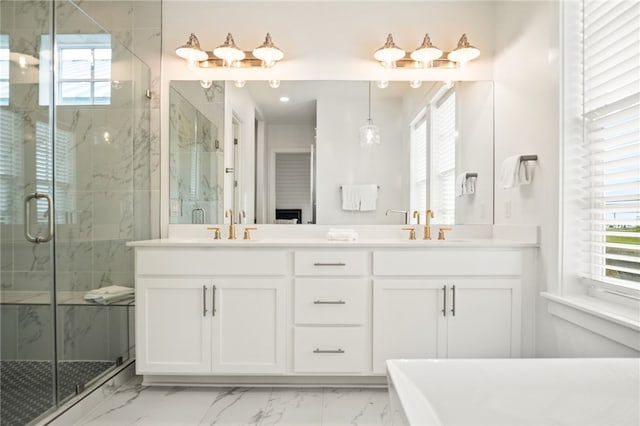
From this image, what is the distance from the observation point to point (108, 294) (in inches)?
90.8

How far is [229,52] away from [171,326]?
1.81 meters

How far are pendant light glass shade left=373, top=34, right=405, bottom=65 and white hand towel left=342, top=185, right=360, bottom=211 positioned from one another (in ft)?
2.95

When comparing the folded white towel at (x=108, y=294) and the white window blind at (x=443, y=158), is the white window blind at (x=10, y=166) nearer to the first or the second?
the folded white towel at (x=108, y=294)

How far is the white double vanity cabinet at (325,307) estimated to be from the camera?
6.95 feet

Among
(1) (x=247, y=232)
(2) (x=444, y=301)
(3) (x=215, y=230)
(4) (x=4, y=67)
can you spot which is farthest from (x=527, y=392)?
(4) (x=4, y=67)

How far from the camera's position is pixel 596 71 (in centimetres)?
174

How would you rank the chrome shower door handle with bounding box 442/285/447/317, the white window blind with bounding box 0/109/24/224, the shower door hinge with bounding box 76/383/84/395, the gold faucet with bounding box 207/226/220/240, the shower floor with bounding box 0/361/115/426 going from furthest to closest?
the gold faucet with bounding box 207/226/220/240 → the chrome shower door handle with bounding box 442/285/447/317 → the shower door hinge with bounding box 76/383/84/395 → the white window blind with bounding box 0/109/24/224 → the shower floor with bounding box 0/361/115/426

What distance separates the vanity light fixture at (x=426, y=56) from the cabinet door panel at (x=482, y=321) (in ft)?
5.11

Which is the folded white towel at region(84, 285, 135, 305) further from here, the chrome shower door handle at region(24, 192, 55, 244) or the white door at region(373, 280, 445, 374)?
the white door at region(373, 280, 445, 374)

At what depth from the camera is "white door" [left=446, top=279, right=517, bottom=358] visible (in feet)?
6.95

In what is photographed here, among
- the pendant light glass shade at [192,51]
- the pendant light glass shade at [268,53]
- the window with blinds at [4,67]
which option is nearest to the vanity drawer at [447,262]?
the pendant light glass shade at [268,53]

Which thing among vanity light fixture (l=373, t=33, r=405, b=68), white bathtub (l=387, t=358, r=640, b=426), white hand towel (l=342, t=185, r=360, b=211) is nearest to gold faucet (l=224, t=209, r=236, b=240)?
white hand towel (l=342, t=185, r=360, b=211)

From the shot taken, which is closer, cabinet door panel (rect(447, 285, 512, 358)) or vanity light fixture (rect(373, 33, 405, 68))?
cabinet door panel (rect(447, 285, 512, 358))

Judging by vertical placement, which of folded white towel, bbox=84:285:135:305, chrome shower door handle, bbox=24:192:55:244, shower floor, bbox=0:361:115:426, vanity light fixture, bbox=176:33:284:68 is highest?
vanity light fixture, bbox=176:33:284:68
